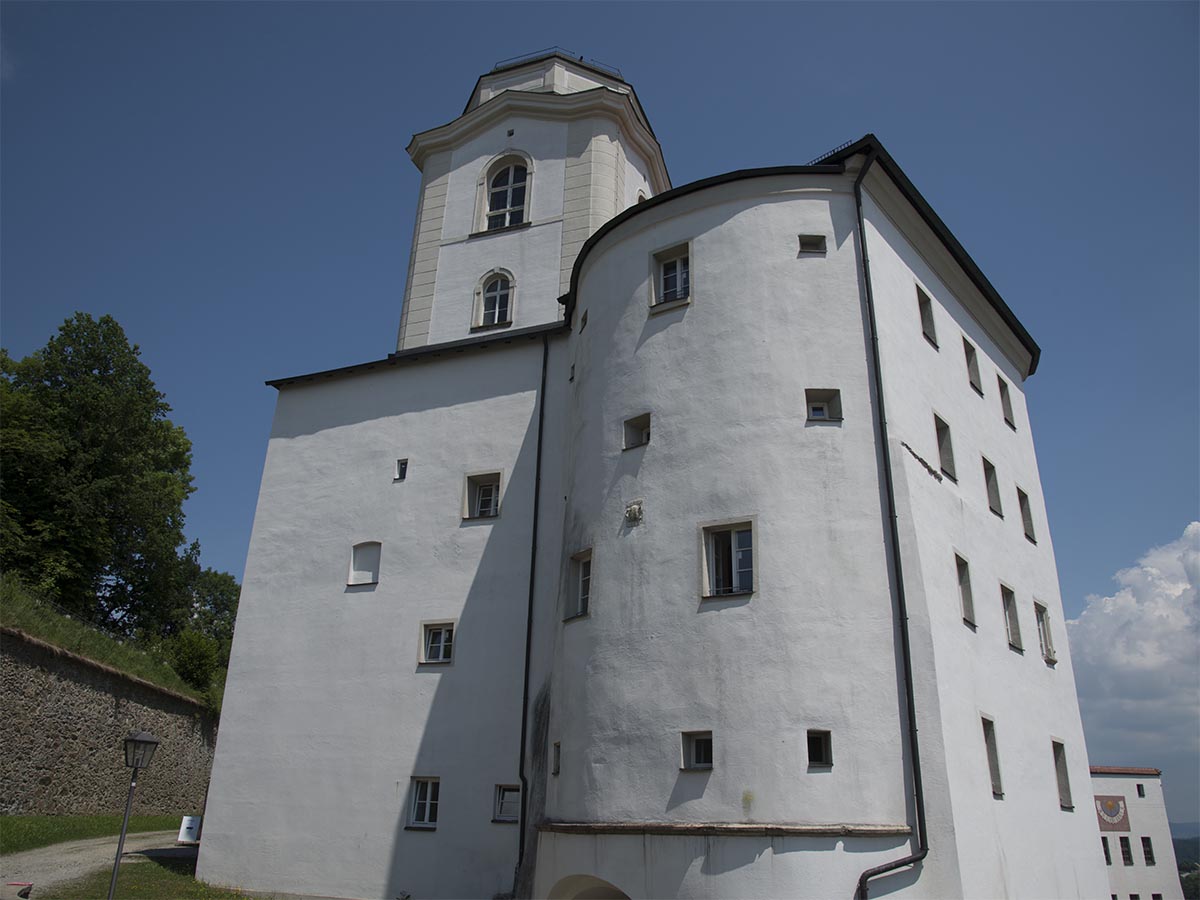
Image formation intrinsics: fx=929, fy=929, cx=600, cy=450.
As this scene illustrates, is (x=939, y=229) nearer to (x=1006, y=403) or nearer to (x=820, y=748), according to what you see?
(x=1006, y=403)

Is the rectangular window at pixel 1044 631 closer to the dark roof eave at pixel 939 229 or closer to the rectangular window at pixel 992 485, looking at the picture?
the rectangular window at pixel 992 485

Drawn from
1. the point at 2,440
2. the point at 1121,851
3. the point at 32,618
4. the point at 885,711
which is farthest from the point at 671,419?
the point at 1121,851

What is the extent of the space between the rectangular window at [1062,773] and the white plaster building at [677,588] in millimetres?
85

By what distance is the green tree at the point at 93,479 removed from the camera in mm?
36688

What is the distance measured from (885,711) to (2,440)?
3543 centimetres

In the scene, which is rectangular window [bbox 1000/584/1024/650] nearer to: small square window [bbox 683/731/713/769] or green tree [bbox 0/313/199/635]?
small square window [bbox 683/731/713/769]

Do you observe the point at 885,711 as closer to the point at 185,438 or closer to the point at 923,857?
the point at 923,857

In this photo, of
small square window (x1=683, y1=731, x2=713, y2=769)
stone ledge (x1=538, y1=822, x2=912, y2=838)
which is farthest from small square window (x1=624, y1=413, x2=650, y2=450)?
stone ledge (x1=538, y1=822, x2=912, y2=838)

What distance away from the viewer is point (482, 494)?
76.3ft

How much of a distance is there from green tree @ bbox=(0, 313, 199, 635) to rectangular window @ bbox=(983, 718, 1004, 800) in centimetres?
3365

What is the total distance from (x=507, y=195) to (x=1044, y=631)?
19.9 m

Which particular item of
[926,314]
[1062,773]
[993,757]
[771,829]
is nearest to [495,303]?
[926,314]

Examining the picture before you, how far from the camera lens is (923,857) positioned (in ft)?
43.9

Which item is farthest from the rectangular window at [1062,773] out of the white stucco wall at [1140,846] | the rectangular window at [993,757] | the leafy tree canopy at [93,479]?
the white stucco wall at [1140,846]
